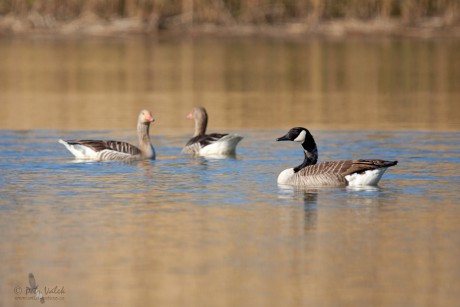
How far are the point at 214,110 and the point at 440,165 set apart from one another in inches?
377

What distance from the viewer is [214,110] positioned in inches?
984

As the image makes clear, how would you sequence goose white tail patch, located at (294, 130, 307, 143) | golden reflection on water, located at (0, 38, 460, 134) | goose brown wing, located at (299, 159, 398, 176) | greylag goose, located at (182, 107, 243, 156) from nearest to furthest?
goose brown wing, located at (299, 159, 398, 176) < goose white tail patch, located at (294, 130, 307, 143) < greylag goose, located at (182, 107, 243, 156) < golden reflection on water, located at (0, 38, 460, 134)

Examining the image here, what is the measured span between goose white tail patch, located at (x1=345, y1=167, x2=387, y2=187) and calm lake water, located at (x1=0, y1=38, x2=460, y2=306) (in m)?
0.16

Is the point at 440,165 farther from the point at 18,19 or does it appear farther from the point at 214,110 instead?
the point at 18,19

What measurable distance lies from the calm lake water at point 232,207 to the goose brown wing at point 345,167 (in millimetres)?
222

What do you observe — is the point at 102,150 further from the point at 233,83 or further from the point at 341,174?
the point at 233,83

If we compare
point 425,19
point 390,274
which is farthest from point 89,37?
point 390,274

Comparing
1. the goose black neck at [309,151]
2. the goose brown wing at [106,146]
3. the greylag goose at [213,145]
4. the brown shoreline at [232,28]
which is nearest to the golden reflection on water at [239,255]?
the goose black neck at [309,151]

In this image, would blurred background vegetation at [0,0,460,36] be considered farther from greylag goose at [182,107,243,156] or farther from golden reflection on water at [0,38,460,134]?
greylag goose at [182,107,243,156]

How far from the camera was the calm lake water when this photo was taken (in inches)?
360

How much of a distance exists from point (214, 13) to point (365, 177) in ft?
125

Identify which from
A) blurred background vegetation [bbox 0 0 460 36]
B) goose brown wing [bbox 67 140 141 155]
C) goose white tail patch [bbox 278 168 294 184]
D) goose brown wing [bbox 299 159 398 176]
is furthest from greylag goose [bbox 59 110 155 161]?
blurred background vegetation [bbox 0 0 460 36]

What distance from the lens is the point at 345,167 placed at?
44.9 feet

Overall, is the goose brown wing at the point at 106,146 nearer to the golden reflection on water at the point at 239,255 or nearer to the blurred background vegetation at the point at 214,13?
the golden reflection on water at the point at 239,255
